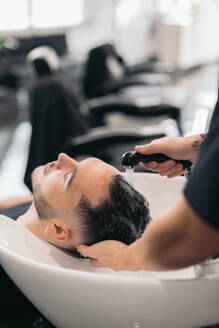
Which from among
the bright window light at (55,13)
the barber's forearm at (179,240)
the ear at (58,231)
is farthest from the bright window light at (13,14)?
the barber's forearm at (179,240)

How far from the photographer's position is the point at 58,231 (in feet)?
2.87

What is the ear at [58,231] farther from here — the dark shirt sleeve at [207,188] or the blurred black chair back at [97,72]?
the blurred black chair back at [97,72]

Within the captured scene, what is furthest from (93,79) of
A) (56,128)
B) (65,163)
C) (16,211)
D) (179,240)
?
(179,240)

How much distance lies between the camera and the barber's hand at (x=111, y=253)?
69cm

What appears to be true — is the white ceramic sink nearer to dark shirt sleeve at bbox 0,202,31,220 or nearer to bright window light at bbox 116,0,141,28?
dark shirt sleeve at bbox 0,202,31,220

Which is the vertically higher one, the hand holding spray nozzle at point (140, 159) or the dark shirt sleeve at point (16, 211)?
the hand holding spray nozzle at point (140, 159)

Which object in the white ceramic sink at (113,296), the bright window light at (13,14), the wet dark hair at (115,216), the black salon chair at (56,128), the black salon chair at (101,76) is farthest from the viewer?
the black salon chair at (101,76)

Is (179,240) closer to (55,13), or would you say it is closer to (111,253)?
(111,253)

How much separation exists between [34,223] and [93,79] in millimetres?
2088

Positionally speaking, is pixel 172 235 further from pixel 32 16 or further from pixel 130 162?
pixel 32 16

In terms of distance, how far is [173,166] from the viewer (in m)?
0.97

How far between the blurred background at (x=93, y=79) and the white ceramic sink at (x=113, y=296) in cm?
49

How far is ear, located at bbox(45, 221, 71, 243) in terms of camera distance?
0.86m

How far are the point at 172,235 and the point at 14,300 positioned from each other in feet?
1.76
